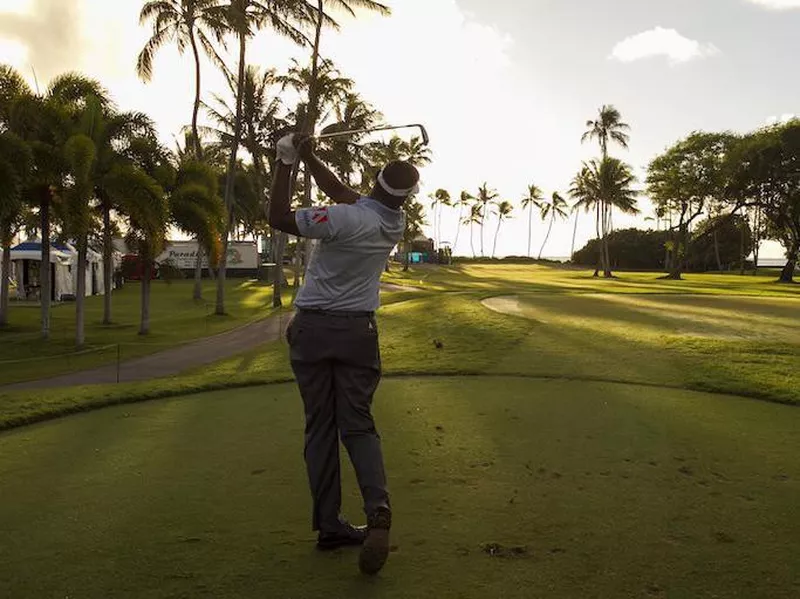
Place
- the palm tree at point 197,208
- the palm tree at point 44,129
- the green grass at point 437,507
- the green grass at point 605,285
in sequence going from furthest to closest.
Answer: the green grass at point 605,285 → the palm tree at point 197,208 → the palm tree at point 44,129 → the green grass at point 437,507

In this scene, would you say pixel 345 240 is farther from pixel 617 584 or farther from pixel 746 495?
pixel 746 495

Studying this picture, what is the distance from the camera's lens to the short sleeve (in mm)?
3445

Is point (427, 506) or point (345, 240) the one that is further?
point (427, 506)

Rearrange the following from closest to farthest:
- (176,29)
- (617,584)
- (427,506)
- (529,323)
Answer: (617,584), (427,506), (529,323), (176,29)

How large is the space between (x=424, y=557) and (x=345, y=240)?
174cm

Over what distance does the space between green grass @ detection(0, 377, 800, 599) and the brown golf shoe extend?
0.06m

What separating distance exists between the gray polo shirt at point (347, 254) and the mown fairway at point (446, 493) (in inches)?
52.8

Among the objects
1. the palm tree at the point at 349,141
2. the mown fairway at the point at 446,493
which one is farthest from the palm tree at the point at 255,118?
the mown fairway at the point at 446,493

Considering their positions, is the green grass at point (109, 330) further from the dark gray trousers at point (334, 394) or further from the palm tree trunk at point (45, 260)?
the dark gray trousers at point (334, 394)

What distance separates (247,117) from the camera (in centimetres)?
4147

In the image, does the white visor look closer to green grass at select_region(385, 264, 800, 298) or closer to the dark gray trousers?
the dark gray trousers

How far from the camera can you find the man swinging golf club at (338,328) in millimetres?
3498

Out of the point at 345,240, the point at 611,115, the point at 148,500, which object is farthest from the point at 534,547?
the point at 611,115

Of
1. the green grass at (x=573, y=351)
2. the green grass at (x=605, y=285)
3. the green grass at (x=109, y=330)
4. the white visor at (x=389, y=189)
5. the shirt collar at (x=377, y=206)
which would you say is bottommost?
the green grass at (x=109, y=330)
